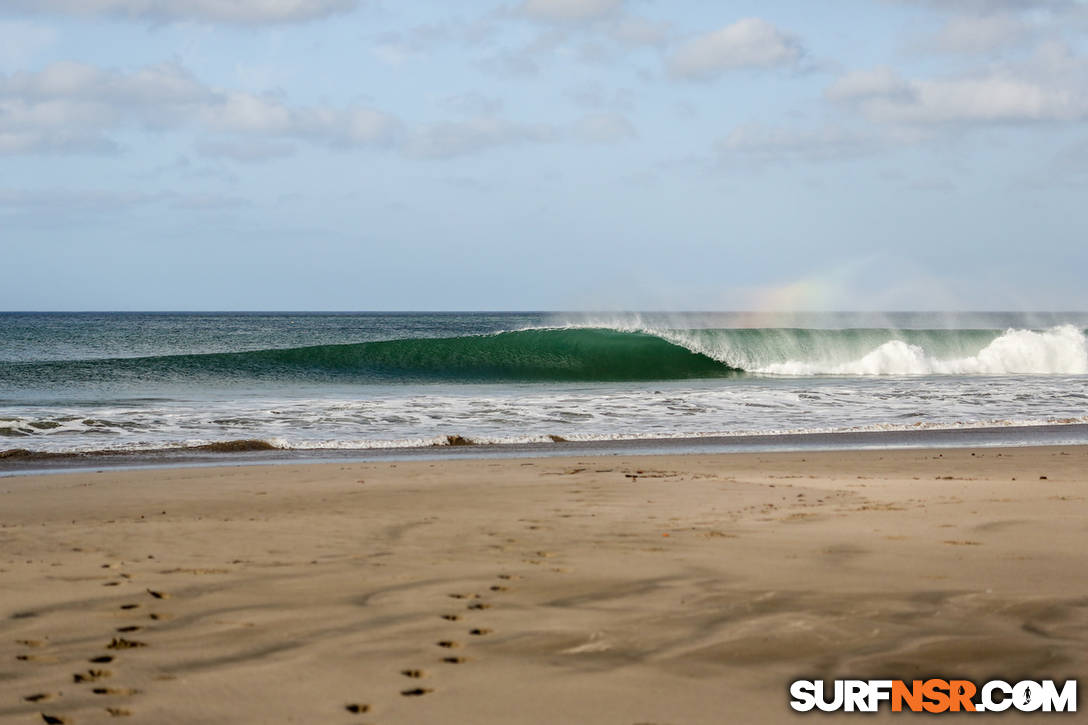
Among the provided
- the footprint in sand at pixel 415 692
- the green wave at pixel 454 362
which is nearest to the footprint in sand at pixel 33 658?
the footprint in sand at pixel 415 692

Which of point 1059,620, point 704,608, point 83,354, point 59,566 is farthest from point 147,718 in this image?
point 83,354

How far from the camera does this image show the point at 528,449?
1176cm

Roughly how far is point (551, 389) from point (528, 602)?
17.4 metres

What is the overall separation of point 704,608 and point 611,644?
0.58 meters

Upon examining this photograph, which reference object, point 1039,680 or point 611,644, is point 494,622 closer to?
point 611,644

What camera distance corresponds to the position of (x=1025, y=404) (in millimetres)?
16766

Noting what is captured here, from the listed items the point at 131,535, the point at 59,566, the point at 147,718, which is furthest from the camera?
the point at 131,535

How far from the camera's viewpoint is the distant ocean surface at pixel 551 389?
13.5 m

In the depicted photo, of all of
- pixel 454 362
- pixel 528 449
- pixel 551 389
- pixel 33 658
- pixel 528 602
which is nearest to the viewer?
pixel 33 658

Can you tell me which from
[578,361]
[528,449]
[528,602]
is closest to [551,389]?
[528,449]

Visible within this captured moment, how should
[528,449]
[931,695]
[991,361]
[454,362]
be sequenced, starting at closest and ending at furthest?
1. [931,695]
2. [528,449]
3. [991,361]
4. [454,362]

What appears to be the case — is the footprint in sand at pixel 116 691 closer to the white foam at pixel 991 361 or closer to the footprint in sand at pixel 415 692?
the footprint in sand at pixel 415 692

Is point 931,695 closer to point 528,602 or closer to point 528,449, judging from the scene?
point 528,602

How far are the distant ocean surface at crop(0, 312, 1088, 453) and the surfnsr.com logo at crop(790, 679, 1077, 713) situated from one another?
9.46m
